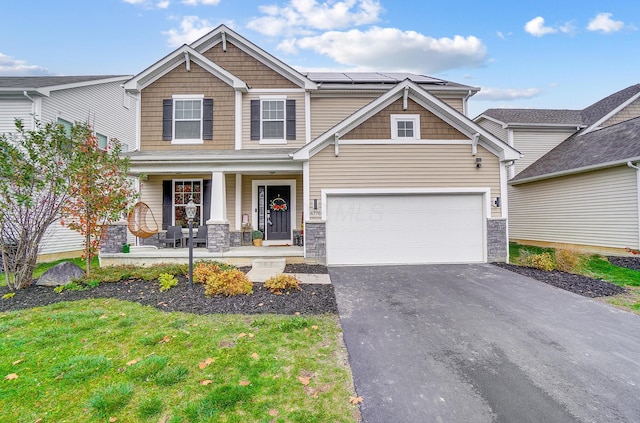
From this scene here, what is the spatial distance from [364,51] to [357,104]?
927 centimetres

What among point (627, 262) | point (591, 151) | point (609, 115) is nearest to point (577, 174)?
point (591, 151)

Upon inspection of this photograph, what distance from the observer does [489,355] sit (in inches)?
137

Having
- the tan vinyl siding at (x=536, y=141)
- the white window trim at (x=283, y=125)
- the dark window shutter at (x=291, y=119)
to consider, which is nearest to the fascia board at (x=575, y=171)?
the tan vinyl siding at (x=536, y=141)

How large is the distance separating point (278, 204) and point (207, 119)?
401 centimetres

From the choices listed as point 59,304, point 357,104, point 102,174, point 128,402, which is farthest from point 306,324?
point 357,104

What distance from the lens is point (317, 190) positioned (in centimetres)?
871

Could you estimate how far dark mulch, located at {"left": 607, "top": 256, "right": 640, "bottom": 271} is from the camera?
8.24 m

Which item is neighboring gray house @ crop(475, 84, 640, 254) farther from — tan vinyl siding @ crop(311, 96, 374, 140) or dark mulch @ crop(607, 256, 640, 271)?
tan vinyl siding @ crop(311, 96, 374, 140)

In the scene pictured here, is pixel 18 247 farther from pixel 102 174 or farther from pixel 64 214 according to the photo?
pixel 102 174

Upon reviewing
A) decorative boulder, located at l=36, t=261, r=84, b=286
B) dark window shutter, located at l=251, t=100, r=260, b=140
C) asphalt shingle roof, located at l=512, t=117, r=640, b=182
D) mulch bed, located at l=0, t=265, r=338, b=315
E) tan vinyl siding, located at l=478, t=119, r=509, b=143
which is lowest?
mulch bed, located at l=0, t=265, r=338, b=315

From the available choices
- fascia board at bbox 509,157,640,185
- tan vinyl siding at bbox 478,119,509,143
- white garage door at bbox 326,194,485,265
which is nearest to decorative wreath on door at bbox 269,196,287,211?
white garage door at bbox 326,194,485,265

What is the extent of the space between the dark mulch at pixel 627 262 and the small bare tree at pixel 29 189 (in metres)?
14.7

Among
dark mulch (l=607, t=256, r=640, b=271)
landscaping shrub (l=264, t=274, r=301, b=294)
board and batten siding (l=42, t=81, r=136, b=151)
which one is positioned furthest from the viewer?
board and batten siding (l=42, t=81, r=136, b=151)

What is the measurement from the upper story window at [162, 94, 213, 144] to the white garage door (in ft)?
18.0
